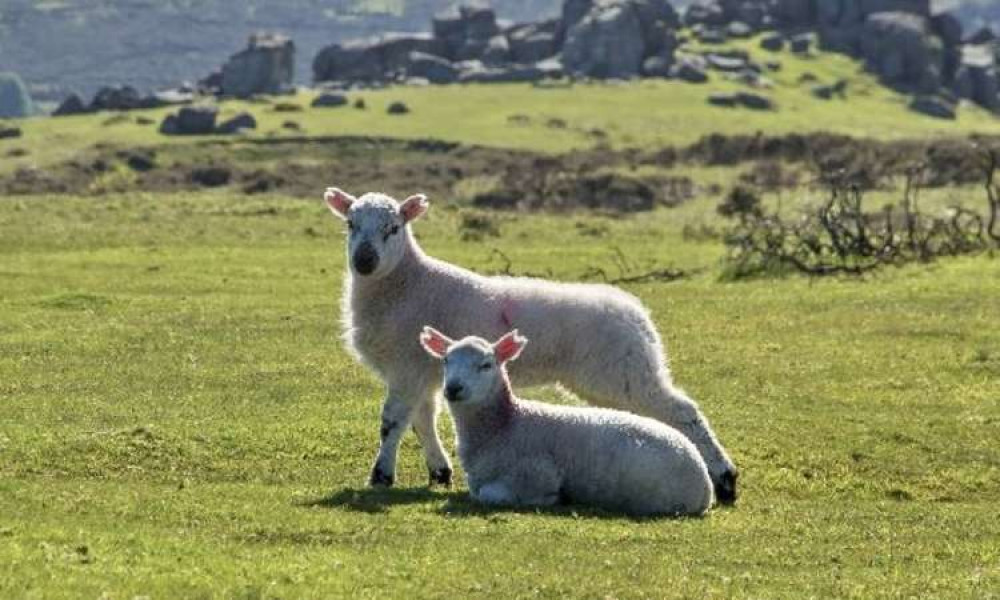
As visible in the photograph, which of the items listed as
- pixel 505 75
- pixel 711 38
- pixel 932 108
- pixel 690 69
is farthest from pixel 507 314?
pixel 711 38

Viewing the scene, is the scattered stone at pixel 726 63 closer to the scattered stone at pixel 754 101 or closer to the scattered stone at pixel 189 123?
the scattered stone at pixel 754 101

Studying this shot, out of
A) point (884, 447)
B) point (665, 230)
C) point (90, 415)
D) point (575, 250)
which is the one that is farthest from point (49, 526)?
point (665, 230)

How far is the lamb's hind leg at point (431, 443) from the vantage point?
734 inches

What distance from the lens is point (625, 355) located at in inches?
706

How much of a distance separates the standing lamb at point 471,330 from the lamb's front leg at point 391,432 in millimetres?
11

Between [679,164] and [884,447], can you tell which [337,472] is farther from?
[679,164]

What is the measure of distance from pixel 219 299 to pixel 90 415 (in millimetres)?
15508

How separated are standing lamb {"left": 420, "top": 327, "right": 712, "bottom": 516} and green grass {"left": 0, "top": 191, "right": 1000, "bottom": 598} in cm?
43

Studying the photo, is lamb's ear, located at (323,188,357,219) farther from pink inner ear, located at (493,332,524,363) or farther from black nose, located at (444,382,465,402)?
black nose, located at (444,382,465,402)

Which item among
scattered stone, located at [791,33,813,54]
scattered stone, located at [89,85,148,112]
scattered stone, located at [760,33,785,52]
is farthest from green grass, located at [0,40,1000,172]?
scattered stone, located at [791,33,813,54]

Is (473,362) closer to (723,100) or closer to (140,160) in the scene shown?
(140,160)

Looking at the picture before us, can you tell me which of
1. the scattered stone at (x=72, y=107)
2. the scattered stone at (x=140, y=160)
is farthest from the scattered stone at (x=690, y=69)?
the scattered stone at (x=140, y=160)

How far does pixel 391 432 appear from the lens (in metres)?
18.0

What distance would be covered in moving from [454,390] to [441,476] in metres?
2.42
